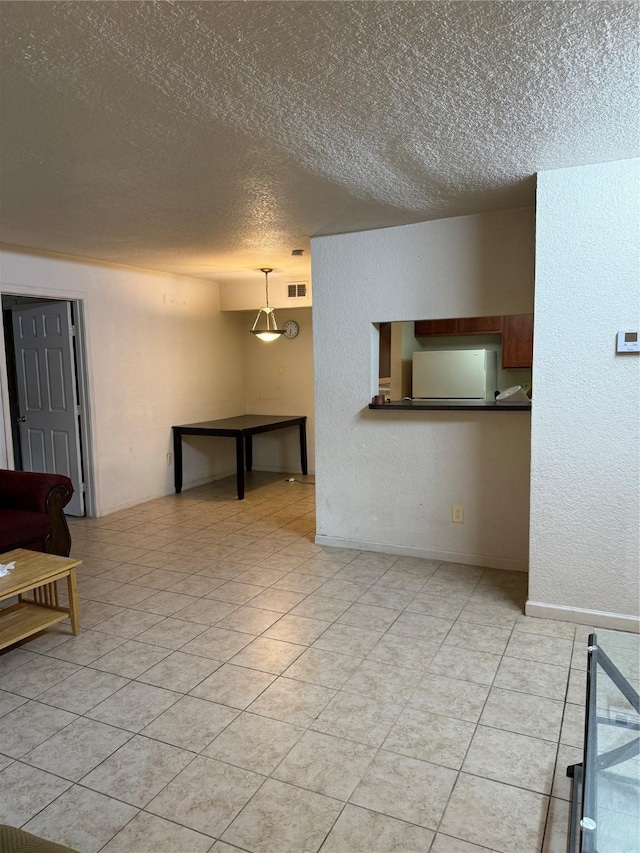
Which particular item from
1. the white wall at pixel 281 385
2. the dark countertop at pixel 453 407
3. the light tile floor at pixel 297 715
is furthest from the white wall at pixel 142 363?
the dark countertop at pixel 453 407

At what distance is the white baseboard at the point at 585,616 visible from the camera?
281cm

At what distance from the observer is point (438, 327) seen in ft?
18.8

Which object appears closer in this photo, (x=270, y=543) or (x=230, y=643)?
(x=230, y=643)

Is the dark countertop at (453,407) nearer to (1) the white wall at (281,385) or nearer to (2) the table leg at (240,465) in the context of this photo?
(2) the table leg at (240,465)

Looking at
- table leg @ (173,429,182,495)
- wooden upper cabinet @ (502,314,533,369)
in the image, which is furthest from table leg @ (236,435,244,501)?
wooden upper cabinet @ (502,314,533,369)

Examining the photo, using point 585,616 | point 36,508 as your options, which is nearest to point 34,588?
point 36,508

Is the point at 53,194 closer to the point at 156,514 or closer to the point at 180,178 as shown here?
the point at 180,178

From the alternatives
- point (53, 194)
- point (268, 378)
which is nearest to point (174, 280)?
point (268, 378)

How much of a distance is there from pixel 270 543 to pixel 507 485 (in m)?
1.81

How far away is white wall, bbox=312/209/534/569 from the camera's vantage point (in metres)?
3.52

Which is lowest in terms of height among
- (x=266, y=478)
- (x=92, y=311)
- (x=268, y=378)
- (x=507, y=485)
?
(x=266, y=478)

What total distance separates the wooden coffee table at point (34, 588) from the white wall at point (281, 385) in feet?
13.7

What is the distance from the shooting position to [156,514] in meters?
5.17

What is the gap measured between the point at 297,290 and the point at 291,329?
917mm
